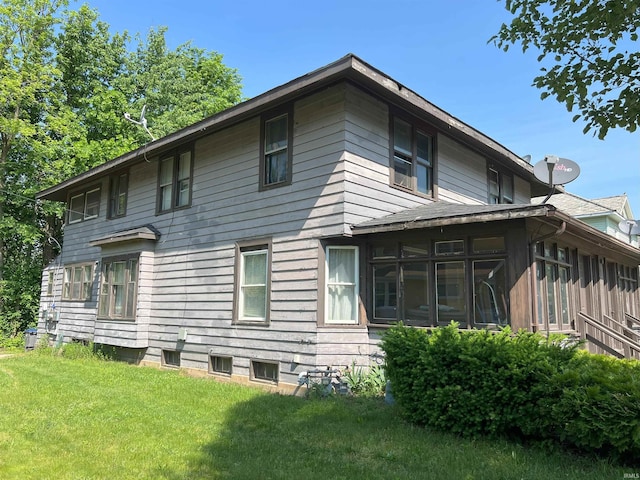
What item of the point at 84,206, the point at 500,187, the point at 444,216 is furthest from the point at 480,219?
the point at 84,206

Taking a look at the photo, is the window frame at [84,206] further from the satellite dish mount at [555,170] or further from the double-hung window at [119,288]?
A: the satellite dish mount at [555,170]

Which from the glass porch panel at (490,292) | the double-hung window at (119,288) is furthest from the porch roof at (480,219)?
the double-hung window at (119,288)

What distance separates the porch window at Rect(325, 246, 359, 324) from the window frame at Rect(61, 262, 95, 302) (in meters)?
9.27

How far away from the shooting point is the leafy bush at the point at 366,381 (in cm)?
780

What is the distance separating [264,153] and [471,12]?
14.9 ft

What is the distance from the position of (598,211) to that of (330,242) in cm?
1858

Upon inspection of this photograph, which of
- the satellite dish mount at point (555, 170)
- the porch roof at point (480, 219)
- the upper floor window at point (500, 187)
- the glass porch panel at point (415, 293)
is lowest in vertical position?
the glass porch panel at point (415, 293)

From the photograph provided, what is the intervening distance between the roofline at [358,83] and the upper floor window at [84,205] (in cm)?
262

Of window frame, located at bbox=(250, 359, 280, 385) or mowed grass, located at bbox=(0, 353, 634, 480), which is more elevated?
window frame, located at bbox=(250, 359, 280, 385)

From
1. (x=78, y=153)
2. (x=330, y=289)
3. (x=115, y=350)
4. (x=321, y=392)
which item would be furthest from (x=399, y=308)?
(x=78, y=153)

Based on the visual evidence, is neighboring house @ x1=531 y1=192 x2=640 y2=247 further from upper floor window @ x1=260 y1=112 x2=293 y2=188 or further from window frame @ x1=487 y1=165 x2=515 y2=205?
upper floor window @ x1=260 y1=112 x2=293 y2=188

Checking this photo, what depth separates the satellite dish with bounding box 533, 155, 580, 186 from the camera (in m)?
9.37

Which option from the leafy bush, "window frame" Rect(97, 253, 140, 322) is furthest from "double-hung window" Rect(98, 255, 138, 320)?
the leafy bush

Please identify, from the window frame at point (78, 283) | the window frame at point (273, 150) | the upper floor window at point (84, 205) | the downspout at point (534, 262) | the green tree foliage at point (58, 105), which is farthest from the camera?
the green tree foliage at point (58, 105)
